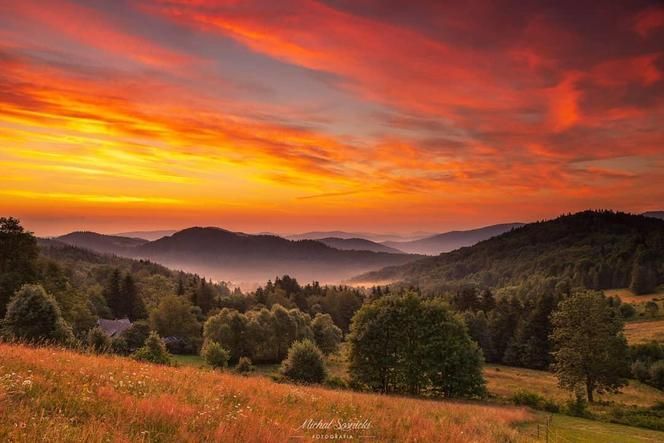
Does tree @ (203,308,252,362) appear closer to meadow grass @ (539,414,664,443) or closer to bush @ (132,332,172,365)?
bush @ (132,332,172,365)

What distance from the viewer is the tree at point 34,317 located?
40.5m

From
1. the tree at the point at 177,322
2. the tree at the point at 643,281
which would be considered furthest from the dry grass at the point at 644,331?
the tree at the point at 177,322

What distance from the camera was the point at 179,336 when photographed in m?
95.1

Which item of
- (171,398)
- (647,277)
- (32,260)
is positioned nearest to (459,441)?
(171,398)

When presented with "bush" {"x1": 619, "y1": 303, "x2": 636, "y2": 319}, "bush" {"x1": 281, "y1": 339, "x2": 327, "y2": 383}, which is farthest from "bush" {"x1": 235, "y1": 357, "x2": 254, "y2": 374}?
"bush" {"x1": 619, "y1": 303, "x2": 636, "y2": 319}

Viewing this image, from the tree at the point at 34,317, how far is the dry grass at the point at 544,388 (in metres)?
50.6

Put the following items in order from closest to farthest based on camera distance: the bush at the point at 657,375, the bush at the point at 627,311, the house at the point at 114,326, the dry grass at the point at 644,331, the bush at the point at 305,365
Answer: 1. the bush at the point at 305,365
2. the bush at the point at 657,375
3. the house at the point at 114,326
4. the dry grass at the point at 644,331
5. the bush at the point at 627,311

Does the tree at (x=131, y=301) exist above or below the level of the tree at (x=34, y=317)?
below

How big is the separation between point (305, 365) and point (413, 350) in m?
13.3

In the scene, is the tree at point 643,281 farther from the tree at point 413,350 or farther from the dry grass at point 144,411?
the dry grass at point 144,411

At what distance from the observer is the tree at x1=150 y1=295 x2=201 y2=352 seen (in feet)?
308

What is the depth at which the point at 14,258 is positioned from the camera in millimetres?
51938

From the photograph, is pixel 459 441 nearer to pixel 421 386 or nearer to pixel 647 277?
pixel 421 386

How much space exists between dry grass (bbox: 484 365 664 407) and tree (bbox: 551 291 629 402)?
3085mm
